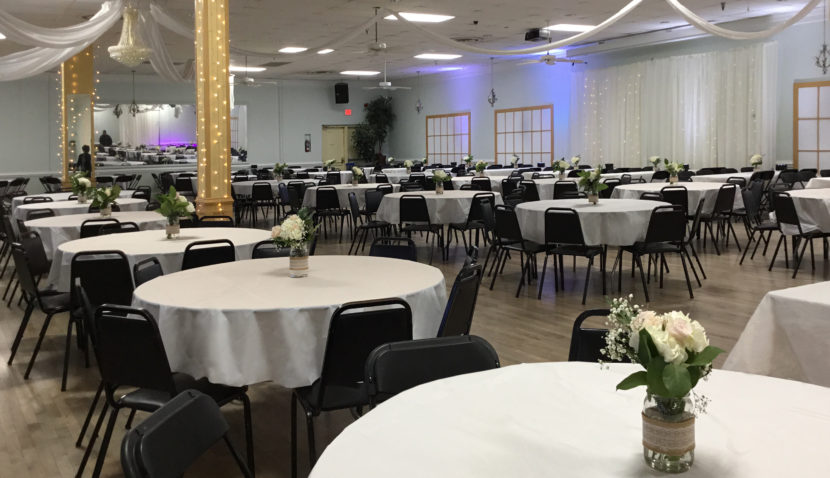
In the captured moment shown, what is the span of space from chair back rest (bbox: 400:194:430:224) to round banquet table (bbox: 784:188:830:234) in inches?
159

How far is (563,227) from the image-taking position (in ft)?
23.4

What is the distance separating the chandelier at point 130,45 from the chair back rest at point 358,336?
7233 millimetres

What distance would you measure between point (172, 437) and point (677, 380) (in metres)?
1.18

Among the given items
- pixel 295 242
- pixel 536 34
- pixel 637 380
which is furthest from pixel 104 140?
pixel 637 380

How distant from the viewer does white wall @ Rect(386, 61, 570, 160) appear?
19469mm

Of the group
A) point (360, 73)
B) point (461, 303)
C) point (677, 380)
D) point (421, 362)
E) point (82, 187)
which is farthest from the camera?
point (360, 73)

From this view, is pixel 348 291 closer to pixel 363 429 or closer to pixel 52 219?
pixel 363 429

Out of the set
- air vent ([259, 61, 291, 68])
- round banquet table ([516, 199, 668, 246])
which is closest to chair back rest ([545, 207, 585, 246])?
round banquet table ([516, 199, 668, 246])

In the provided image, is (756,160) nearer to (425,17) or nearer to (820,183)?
(820,183)

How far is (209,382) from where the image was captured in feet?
11.5

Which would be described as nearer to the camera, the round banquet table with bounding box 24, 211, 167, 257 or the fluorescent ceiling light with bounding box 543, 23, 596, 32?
the round banquet table with bounding box 24, 211, 167, 257

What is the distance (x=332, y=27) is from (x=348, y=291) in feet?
36.6

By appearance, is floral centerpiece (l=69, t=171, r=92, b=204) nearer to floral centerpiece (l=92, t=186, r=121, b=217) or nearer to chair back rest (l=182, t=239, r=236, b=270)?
floral centerpiece (l=92, t=186, r=121, b=217)

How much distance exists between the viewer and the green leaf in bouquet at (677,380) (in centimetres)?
156
